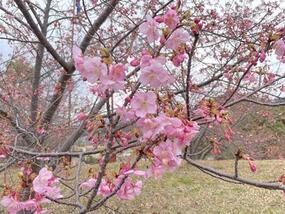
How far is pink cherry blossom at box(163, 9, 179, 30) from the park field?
5731 millimetres

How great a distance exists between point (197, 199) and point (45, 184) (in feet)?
25.7

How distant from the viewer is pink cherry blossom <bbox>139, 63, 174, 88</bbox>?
1.32m

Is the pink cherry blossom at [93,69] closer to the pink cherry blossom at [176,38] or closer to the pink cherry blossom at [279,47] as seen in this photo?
the pink cherry blossom at [176,38]

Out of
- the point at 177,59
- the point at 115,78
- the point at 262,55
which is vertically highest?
the point at 262,55

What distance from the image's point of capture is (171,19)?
1413mm

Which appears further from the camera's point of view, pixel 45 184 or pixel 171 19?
pixel 45 184

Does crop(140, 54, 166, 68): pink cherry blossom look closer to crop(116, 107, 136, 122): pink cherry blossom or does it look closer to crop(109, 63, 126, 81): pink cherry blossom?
crop(109, 63, 126, 81): pink cherry blossom

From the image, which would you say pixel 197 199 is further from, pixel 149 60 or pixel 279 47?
pixel 149 60

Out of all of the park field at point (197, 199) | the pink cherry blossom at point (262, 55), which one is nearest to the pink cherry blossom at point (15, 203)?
the pink cherry blossom at point (262, 55)

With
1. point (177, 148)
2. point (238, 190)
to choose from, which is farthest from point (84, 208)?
point (238, 190)

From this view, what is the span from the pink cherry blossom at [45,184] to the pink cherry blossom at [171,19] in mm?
663

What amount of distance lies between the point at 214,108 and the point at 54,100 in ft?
9.78

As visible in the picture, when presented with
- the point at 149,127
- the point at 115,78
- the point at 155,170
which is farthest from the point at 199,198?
the point at 115,78

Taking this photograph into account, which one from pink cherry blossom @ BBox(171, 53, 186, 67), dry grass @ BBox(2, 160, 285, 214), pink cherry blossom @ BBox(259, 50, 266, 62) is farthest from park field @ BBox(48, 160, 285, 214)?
pink cherry blossom @ BBox(171, 53, 186, 67)
